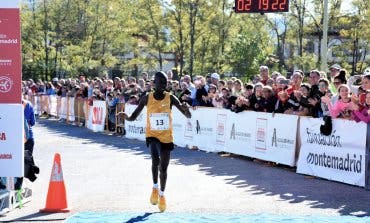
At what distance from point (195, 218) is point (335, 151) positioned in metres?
4.61

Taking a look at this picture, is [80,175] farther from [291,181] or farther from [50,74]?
[50,74]

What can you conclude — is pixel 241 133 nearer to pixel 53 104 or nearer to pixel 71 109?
pixel 71 109

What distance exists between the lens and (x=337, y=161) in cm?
1266

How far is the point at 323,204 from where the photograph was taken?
33.6 ft

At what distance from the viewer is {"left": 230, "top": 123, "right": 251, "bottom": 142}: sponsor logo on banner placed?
1620 cm

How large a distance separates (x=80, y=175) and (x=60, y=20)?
40.7 metres

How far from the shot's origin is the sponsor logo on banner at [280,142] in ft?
47.3

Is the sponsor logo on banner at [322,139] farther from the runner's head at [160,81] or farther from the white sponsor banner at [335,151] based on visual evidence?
the runner's head at [160,81]

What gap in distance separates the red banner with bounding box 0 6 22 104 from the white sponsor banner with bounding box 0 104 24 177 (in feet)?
0.51

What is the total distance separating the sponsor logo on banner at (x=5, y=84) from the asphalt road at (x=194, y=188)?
5.49 ft

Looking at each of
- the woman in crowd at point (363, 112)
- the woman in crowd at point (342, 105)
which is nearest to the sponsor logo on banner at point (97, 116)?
→ the woman in crowd at point (342, 105)

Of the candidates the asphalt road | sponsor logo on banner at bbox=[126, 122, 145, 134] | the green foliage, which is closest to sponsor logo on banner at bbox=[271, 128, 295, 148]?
the asphalt road

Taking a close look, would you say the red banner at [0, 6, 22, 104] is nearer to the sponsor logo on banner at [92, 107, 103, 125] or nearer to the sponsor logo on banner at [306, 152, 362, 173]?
the sponsor logo on banner at [306, 152, 362, 173]

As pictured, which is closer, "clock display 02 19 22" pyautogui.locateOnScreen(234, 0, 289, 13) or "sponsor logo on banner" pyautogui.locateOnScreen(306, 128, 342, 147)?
"sponsor logo on banner" pyautogui.locateOnScreen(306, 128, 342, 147)
